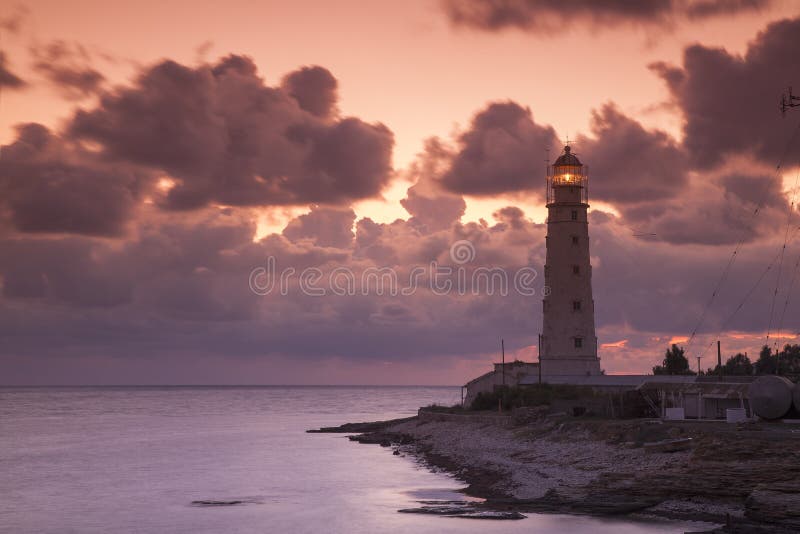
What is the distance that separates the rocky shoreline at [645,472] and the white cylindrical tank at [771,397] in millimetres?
2076

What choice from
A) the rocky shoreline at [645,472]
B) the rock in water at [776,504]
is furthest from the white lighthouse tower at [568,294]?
the rock in water at [776,504]

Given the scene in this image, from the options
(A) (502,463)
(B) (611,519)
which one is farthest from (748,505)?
(A) (502,463)

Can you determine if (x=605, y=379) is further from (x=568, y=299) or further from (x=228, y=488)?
(x=228, y=488)

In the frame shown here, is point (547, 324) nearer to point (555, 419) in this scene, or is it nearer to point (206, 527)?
point (555, 419)

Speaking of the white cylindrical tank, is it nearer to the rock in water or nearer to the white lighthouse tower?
the rock in water

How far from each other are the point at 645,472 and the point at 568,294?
1446 inches

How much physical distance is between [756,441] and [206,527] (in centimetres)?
2364

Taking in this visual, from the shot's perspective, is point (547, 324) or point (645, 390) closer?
point (645, 390)

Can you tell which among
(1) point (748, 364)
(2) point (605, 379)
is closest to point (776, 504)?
(2) point (605, 379)

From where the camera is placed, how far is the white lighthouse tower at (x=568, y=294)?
73.9 metres

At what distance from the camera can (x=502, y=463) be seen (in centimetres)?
5072

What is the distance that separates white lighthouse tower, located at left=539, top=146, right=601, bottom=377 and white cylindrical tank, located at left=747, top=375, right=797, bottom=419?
27.8m

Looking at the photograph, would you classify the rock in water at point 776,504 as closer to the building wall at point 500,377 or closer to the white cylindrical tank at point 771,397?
the white cylindrical tank at point 771,397

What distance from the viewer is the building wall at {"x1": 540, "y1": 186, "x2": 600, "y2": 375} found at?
2908 inches
